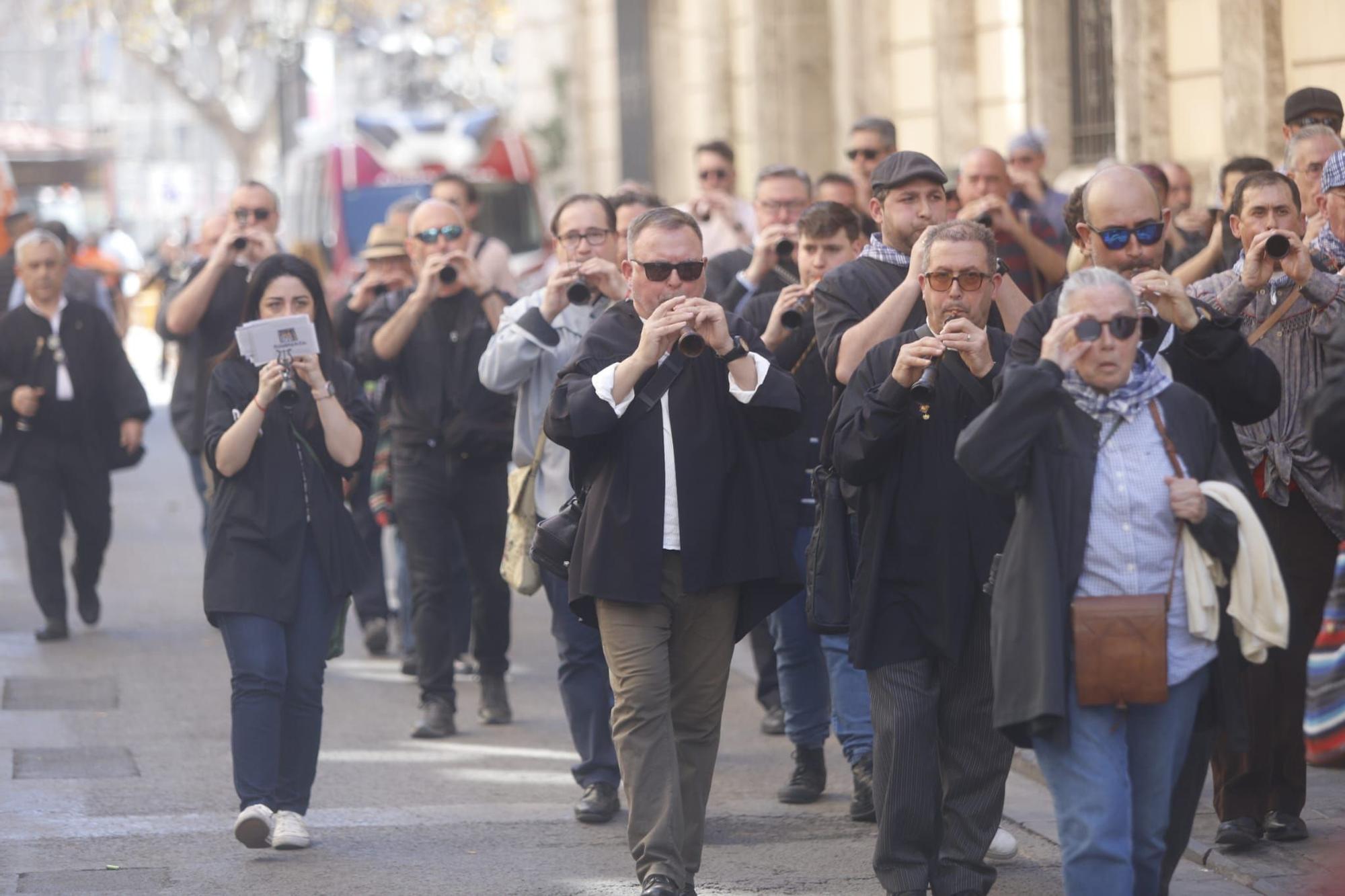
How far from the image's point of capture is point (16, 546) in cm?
1534

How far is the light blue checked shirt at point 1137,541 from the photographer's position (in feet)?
16.3

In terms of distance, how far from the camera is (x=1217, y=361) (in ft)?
18.5

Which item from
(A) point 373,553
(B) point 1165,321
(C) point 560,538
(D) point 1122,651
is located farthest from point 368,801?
(D) point 1122,651

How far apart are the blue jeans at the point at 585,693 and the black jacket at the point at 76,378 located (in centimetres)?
489

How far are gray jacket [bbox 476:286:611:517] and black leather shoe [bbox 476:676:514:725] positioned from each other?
1.74 metres

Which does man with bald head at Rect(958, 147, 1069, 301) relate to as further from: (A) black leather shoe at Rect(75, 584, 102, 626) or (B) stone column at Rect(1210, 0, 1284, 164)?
(A) black leather shoe at Rect(75, 584, 102, 626)

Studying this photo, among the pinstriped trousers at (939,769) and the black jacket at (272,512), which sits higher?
the black jacket at (272,512)

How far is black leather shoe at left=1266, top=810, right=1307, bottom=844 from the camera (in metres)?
6.68

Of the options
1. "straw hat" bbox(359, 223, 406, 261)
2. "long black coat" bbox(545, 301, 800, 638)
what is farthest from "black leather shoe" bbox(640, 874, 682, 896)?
"straw hat" bbox(359, 223, 406, 261)

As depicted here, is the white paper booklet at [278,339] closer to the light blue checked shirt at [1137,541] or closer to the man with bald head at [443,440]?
the man with bald head at [443,440]

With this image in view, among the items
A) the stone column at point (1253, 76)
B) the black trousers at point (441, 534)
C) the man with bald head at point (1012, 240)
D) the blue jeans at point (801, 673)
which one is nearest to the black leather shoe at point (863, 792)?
the blue jeans at point (801, 673)

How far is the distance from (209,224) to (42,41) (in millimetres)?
92343

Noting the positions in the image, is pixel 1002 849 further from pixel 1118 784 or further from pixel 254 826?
pixel 254 826

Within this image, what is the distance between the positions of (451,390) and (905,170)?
2864 mm
